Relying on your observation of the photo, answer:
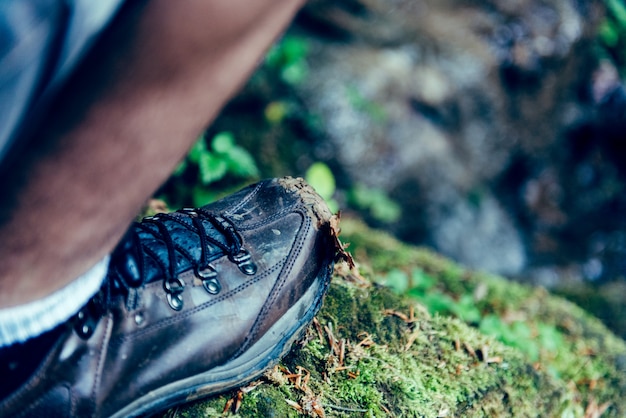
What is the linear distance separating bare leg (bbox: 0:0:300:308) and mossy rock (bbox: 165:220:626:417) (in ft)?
2.20

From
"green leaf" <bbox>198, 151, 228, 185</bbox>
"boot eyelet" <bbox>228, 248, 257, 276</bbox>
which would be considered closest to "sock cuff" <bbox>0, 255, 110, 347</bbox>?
"boot eyelet" <bbox>228, 248, 257, 276</bbox>

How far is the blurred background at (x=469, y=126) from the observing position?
4.30 metres

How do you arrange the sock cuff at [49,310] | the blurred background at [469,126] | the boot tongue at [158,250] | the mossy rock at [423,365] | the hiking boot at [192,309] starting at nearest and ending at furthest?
1. the sock cuff at [49,310]
2. the hiking boot at [192,309]
3. the boot tongue at [158,250]
4. the mossy rock at [423,365]
5. the blurred background at [469,126]

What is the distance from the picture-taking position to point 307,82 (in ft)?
14.4

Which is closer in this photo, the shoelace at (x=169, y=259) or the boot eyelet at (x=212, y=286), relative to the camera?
the shoelace at (x=169, y=259)

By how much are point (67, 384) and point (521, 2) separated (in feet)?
18.7

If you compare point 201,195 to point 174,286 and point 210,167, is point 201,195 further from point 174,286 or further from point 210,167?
point 174,286

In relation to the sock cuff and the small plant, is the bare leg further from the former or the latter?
the small plant

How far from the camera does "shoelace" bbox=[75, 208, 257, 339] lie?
4.30 feet

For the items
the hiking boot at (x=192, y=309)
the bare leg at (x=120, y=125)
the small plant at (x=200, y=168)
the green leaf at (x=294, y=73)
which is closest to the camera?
the bare leg at (x=120, y=125)

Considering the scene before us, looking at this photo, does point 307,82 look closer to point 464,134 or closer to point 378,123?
point 378,123

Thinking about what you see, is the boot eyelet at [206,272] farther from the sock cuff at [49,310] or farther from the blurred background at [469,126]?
the blurred background at [469,126]

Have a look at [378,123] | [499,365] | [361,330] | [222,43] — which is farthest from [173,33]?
[378,123]

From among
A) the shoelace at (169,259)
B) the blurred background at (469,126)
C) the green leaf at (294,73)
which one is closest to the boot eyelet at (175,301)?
the shoelace at (169,259)
